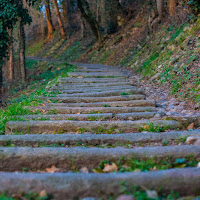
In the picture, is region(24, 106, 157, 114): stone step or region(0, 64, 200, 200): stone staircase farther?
region(24, 106, 157, 114): stone step

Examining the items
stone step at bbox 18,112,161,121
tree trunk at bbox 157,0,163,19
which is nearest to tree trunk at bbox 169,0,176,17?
tree trunk at bbox 157,0,163,19

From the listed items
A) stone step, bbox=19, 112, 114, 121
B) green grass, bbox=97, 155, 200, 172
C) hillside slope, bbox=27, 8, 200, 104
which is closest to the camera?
green grass, bbox=97, 155, 200, 172

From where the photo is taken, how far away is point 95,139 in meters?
2.70

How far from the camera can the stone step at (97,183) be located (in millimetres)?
1597

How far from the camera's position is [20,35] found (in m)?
12.7

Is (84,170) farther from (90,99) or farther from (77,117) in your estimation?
(90,99)

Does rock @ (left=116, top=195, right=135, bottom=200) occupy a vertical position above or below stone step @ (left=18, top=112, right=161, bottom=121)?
below

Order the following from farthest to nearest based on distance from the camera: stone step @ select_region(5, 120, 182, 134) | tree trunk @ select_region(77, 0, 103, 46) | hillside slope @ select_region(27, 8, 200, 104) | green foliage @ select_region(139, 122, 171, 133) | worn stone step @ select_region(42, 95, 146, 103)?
tree trunk @ select_region(77, 0, 103, 46), hillside slope @ select_region(27, 8, 200, 104), worn stone step @ select_region(42, 95, 146, 103), stone step @ select_region(5, 120, 182, 134), green foliage @ select_region(139, 122, 171, 133)

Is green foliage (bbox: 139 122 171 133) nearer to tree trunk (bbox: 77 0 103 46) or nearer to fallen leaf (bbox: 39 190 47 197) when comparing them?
fallen leaf (bbox: 39 190 47 197)

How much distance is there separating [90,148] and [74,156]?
0.65ft

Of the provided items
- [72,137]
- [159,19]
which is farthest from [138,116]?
[159,19]

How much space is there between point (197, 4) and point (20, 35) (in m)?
9.36

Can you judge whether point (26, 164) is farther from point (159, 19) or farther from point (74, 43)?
point (74, 43)

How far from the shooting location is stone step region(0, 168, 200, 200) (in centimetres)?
160
